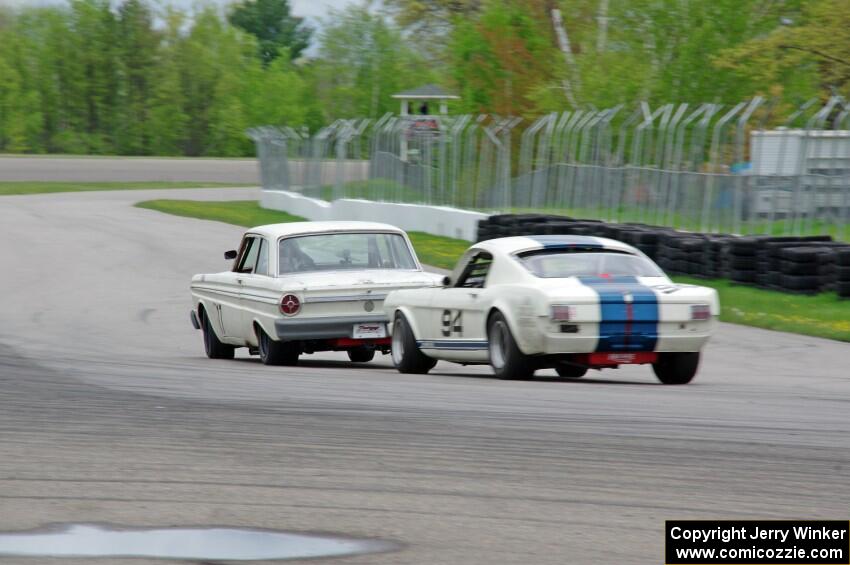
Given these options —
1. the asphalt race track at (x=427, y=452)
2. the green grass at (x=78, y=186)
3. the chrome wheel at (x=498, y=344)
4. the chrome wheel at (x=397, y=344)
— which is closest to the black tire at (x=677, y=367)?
the asphalt race track at (x=427, y=452)

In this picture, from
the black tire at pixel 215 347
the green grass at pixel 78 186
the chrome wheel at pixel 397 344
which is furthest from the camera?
the green grass at pixel 78 186

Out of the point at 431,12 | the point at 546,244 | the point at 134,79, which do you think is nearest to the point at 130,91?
the point at 134,79

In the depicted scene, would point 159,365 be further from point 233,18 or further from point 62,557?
point 233,18

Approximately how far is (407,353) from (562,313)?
2.48 metres

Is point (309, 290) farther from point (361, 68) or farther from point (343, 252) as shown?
point (361, 68)

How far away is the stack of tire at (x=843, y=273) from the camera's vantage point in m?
17.4

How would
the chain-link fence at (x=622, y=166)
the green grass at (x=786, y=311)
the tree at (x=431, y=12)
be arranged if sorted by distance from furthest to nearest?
the tree at (x=431, y=12) → the chain-link fence at (x=622, y=166) → the green grass at (x=786, y=311)

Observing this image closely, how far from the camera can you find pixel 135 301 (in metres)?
21.2

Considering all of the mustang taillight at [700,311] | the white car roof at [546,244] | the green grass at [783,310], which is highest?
the white car roof at [546,244]

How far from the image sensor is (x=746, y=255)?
19500 mm

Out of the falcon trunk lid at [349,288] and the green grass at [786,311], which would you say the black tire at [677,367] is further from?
the green grass at [786,311]

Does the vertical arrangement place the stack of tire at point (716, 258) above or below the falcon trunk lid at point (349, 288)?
below

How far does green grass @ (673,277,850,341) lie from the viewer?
610 inches

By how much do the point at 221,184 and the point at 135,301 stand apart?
46281mm
